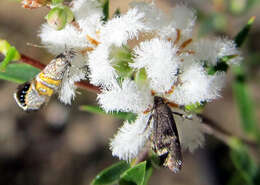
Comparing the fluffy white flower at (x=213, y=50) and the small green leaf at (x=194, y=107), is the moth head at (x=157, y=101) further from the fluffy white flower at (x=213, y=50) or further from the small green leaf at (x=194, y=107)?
the fluffy white flower at (x=213, y=50)

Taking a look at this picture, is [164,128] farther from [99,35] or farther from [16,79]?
[16,79]

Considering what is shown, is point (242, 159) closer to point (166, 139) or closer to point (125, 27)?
point (166, 139)

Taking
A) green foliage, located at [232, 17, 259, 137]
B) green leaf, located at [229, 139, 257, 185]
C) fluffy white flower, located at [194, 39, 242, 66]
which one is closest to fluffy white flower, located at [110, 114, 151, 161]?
fluffy white flower, located at [194, 39, 242, 66]

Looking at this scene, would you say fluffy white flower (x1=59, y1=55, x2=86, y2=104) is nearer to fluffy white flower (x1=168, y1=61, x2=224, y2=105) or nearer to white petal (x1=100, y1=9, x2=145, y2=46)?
white petal (x1=100, y1=9, x2=145, y2=46)

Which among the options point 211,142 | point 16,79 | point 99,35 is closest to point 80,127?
point 211,142

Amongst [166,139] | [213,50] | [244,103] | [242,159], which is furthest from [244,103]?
[166,139]

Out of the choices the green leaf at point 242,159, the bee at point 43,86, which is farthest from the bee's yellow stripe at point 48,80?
the green leaf at point 242,159

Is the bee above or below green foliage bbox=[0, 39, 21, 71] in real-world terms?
below
